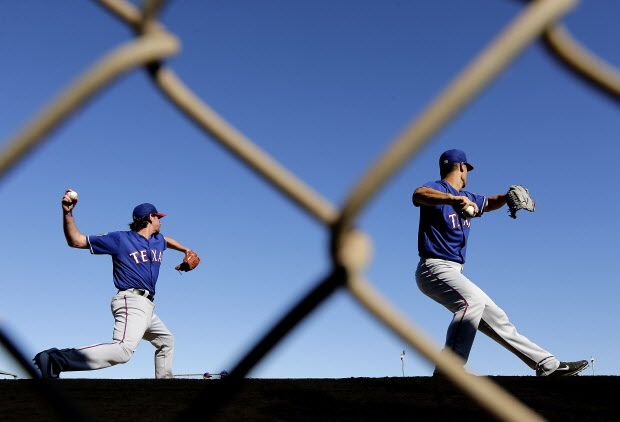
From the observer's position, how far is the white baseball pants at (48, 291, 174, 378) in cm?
513

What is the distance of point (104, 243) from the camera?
5785mm

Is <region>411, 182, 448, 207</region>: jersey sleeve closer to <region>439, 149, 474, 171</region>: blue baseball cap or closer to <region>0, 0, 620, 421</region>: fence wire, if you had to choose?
<region>439, 149, 474, 171</region>: blue baseball cap

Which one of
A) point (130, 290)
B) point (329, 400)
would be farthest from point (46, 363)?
point (329, 400)

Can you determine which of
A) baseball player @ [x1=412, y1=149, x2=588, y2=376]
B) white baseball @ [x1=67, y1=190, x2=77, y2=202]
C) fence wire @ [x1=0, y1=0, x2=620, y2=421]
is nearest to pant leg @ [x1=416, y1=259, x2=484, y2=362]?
baseball player @ [x1=412, y1=149, x2=588, y2=376]

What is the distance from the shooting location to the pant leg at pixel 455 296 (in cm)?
431

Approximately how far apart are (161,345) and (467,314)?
10.2 feet

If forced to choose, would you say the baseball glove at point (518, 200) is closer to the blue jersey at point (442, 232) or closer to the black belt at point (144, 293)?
the blue jersey at point (442, 232)

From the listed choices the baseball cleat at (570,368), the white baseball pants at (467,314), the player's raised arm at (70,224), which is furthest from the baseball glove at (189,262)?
the baseball cleat at (570,368)

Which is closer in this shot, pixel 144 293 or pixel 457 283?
pixel 457 283

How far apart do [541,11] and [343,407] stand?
302 cm

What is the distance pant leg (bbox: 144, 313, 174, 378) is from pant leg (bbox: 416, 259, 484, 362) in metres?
2.67

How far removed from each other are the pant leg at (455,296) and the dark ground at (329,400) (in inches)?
12.6

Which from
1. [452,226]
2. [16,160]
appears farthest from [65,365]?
[16,160]

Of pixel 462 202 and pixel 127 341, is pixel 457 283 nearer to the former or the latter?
pixel 462 202
